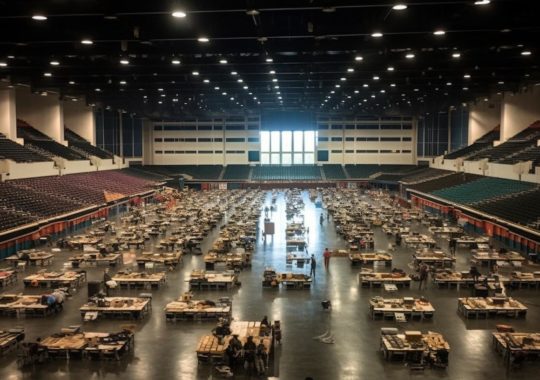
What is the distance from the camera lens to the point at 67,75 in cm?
3312

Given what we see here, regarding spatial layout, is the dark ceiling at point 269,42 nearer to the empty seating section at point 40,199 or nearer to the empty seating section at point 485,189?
the empty seating section at point 485,189

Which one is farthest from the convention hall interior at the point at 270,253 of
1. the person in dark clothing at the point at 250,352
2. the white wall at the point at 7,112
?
the white wall at the point at 7,112

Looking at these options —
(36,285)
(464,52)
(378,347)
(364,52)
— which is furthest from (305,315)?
(464,52)


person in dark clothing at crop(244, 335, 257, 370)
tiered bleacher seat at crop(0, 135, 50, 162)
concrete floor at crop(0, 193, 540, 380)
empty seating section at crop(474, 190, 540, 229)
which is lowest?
concrete floor at crop(0, 193, 540, 380)

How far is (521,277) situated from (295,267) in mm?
9817

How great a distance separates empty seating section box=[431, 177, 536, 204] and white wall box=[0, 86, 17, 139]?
37868mm

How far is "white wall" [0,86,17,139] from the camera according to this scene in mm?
44812

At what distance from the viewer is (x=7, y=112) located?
4531cm

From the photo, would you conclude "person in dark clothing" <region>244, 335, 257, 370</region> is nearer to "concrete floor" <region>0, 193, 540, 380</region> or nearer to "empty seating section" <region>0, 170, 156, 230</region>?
"concrete floor" <region>0, 193, 540, 380</region>

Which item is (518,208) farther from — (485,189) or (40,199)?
(40,199)

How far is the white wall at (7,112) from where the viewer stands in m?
44.8

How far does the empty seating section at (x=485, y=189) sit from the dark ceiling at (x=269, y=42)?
7.81m

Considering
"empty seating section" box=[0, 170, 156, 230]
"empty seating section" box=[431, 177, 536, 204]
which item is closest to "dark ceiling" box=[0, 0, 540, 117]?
"empty seating section" box=[431, 177, 536, 204]

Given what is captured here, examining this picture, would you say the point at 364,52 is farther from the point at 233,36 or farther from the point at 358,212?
the point at 358,212
